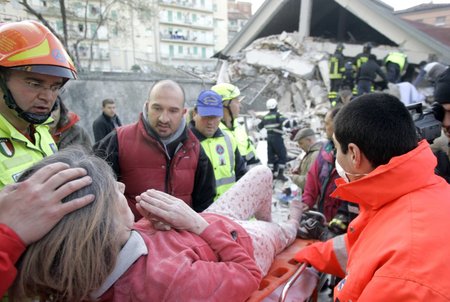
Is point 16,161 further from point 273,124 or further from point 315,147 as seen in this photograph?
point 273,124

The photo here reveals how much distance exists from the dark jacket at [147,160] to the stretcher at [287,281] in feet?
2.99

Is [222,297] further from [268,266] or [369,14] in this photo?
[369,14]

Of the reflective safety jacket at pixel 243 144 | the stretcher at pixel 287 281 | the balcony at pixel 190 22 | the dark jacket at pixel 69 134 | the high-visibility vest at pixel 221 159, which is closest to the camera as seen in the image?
the stretcher at pixel 287 281

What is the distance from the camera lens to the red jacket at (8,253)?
0.99m

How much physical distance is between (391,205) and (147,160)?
1719 millimetres

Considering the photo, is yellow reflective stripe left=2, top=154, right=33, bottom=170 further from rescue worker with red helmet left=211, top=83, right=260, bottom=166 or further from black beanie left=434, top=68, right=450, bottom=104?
rescue worker with red helmet left=211, top=83, right=260, bottom=166

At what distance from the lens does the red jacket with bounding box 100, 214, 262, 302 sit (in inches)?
49.1

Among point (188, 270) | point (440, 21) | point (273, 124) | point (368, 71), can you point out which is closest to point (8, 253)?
point (188, 270)

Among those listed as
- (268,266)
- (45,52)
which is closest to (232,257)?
(268,266)

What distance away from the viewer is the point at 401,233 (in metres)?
1.13

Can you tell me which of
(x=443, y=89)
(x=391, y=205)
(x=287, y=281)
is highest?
(x=443, y=89)

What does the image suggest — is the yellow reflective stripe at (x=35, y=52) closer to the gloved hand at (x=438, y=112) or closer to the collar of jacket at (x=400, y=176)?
the collar of jacket at (x=400, y=176)

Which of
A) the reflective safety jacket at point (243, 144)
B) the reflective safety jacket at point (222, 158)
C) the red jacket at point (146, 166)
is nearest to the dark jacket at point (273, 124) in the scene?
the reflective safety jacket at point (243, 144)

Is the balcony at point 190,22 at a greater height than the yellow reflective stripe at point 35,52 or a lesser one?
greater
